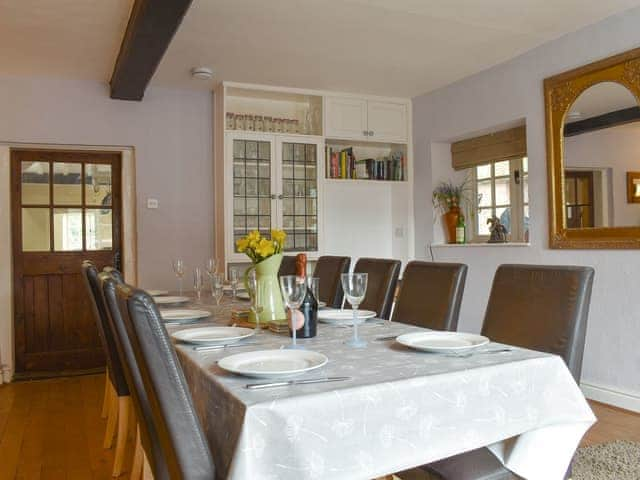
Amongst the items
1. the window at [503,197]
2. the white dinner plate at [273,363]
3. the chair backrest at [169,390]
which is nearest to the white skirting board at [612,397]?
the window at [503,197]

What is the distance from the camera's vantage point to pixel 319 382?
115 centimetres

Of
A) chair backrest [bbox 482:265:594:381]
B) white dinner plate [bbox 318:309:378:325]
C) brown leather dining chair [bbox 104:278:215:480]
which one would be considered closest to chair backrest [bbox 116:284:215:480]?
brown leather dining chair [bbox 104:278:215:480]

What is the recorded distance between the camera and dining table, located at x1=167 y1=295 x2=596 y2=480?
104 centimetres

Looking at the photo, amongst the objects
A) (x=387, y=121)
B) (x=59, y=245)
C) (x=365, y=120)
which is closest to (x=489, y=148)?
(x=387, y=121)

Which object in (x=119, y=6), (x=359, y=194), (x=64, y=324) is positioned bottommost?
(x=64, y=324)

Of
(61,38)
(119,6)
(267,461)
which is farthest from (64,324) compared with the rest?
(267,461)

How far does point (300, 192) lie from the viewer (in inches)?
184

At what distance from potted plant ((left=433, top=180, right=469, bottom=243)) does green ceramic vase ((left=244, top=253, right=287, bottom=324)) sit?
3.06 m

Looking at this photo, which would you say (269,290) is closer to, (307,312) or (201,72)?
(307,312)

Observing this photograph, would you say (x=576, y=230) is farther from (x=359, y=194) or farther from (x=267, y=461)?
(x=267, y=461)

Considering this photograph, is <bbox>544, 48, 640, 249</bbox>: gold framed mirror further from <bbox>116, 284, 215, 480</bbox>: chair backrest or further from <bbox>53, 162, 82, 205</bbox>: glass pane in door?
<bbox>53, 162, 82, 205</bbox>: glass pane in door

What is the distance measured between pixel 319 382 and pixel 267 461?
195mm

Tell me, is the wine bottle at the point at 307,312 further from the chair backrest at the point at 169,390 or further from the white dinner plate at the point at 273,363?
the chair backrest at the point at 169,390

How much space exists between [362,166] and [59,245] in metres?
2.64
